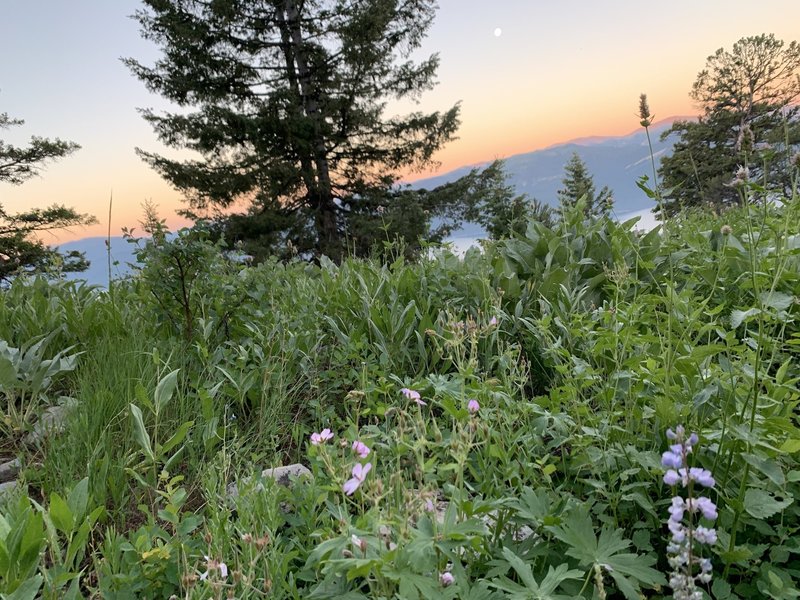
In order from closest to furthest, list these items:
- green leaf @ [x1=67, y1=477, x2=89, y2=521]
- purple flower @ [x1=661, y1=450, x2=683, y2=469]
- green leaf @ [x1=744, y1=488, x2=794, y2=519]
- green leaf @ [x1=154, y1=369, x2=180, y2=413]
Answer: purple flower @ [x1=661, y1=450, x2=683, y2=469] → green leaf @ [x1=744, y1=488, x2=794, y2=519] → green leaf @ [x1=67, y1=477, x2=89, y2=521] → green leaf @ [x1=154, y1=369, x2=180, y2=413]

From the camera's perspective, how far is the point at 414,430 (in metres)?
1.31

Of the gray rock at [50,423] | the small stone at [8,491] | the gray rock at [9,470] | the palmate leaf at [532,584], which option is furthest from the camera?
the gray rock at [50,423]

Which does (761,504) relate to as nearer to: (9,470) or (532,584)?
(532,584)

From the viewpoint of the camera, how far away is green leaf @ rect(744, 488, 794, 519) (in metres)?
1.25

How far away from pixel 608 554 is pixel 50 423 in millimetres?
2694

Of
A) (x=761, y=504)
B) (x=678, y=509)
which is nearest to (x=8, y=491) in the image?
(x=678, y=509)

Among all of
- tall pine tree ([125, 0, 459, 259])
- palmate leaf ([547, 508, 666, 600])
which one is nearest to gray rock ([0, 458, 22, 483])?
palmate leaf ([547, 508, 666, 600])

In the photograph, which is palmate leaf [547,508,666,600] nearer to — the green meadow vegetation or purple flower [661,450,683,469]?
the green meadow vegetation

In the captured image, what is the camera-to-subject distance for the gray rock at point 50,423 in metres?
2.36

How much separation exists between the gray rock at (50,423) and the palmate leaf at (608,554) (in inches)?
90.6

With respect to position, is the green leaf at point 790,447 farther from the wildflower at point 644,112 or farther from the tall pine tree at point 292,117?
the tall pine tree at point 292,117

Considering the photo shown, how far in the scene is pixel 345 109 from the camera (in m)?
19.8

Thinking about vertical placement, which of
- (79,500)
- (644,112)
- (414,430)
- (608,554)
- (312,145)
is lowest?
(608,554)

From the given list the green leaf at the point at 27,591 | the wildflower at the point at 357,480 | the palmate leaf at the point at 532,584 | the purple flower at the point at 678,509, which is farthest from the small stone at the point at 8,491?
the purple flower at the point at 678,509
